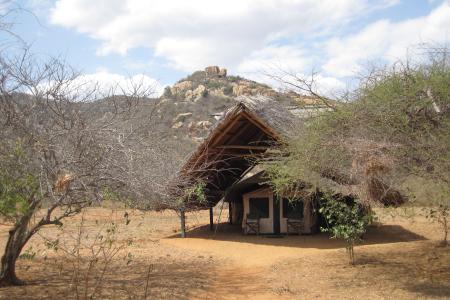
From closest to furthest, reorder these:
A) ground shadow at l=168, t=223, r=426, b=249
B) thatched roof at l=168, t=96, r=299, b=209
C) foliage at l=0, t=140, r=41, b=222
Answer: foliage at l=0, t=140, r=41, b=222
thatched roof at l=168, t=96, r=299, b=209
ground shadow at l=168, t=223, r=426, b=249

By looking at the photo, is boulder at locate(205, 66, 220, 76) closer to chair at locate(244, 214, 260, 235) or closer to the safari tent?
the safari tent

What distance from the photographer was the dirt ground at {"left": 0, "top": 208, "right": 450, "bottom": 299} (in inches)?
308

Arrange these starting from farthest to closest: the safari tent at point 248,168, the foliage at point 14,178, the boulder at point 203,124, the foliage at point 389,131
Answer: the boulder at point 203,124, the safari tent at point 248,168, the foliage at point 389,131, the foliage at point 14,178

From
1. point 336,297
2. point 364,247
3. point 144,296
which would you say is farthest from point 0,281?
point 364,247

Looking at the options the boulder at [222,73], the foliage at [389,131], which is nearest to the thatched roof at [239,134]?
the foliage at [389,131]

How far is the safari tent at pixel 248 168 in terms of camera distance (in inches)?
537

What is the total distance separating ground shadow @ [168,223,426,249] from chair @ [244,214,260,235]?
284mm

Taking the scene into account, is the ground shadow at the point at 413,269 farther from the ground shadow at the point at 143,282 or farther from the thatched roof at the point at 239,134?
the thatched roof at the point at 239,134

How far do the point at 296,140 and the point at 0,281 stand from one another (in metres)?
5.51

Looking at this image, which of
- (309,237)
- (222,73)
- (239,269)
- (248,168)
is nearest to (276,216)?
(309,237)

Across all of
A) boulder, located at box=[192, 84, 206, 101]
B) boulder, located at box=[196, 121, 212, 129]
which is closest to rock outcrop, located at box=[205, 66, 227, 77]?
boulder, located at box=[192, 84, 206, 101]

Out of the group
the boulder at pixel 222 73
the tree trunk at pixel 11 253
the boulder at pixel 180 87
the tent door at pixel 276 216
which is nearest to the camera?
the tree trunk at pixel 11 253

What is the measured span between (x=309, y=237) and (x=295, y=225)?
2.42 feet

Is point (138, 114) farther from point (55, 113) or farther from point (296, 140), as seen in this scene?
point (296, 140)
